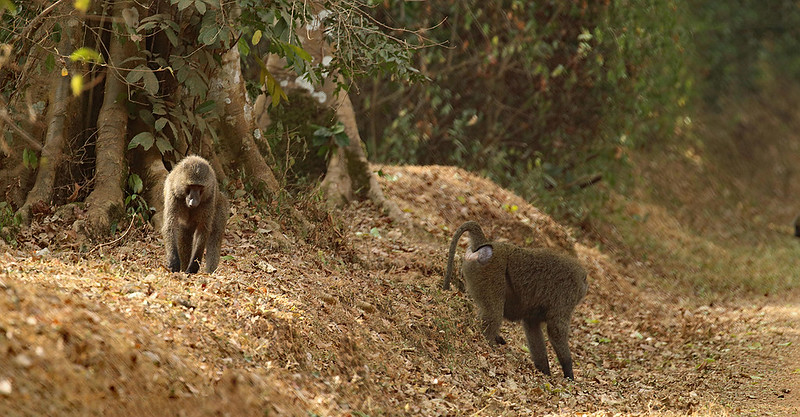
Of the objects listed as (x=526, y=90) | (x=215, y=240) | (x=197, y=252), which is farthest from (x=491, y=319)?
(x=526, y=90)

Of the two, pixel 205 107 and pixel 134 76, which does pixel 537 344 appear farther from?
pixel 134 76

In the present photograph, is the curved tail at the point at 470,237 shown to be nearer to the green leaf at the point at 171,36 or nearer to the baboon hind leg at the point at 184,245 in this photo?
the baboon hind leg at the point at 184,245

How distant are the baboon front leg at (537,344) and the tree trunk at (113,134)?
3821 mm

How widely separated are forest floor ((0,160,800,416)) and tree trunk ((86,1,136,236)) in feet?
0.92

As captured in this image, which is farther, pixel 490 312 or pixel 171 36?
pixel 490 312

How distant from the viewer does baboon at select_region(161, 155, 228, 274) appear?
6.42 m

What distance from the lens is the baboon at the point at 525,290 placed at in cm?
798

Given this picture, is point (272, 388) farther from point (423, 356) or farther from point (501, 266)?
point (501, 266)

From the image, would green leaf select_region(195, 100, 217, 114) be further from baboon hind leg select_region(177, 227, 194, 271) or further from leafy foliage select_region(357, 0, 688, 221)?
leafy foliage select_region(357, 0, 688, 221)

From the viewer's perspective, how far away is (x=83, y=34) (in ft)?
25.7

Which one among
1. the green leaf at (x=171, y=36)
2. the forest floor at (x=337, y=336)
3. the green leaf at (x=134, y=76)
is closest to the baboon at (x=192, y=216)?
the forest floor at (x=337, y=336)

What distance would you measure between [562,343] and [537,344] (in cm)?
24

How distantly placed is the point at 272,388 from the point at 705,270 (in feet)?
36.3

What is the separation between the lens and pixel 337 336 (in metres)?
6.40
